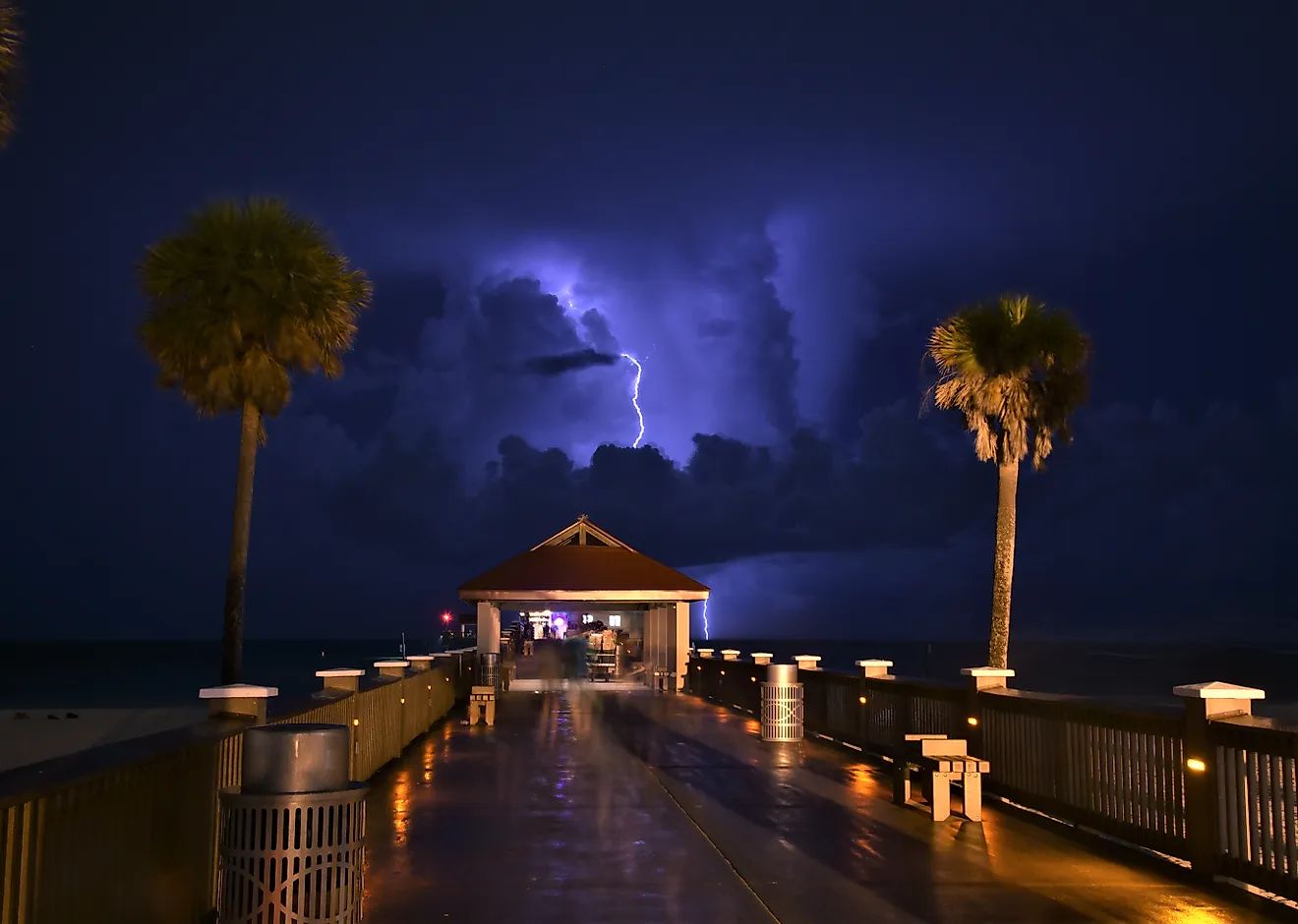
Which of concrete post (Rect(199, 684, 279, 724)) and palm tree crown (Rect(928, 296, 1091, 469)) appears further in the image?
palm tree crown (Rect(928, 296, 1091, 469))

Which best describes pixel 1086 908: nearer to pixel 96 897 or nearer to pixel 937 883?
pixel 937 883

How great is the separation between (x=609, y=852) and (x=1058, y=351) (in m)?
16.6

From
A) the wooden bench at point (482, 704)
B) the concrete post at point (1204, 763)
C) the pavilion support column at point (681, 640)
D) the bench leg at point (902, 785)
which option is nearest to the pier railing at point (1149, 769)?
the concrete post at point (1204, 763)

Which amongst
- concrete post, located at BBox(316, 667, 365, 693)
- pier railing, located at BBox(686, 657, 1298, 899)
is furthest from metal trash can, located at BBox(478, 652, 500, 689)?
pier railing, located at BBox(686, 657, 1298, 899)

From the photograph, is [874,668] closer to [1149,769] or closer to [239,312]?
[1149,769]

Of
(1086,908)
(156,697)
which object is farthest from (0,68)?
(156,697)

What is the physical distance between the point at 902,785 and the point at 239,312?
1386cm

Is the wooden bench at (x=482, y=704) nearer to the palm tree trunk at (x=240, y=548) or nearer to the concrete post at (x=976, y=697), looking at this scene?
the palm tree trunk at (x=240, y=548)

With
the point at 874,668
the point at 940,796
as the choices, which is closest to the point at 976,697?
the point at 940,796

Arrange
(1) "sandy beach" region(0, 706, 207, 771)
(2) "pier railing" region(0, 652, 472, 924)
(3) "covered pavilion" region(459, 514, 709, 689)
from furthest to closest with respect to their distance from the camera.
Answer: (1) "sandy beach" region(0, 706, 207, 771) → (3) "covered pavilion" region(459, 514, 709, 689) → (2) "pier railing" region(0, 652, 472, 924)

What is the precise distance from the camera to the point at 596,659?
3831 centimetres

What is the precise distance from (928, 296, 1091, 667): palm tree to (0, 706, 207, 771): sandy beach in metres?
22.4

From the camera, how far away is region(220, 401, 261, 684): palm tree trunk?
63.5 feet

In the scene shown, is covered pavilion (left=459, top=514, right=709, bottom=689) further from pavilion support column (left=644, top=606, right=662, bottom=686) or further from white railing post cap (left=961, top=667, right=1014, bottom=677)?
white railing post cap (left=961, top=667, right=1014, bottom=677)
